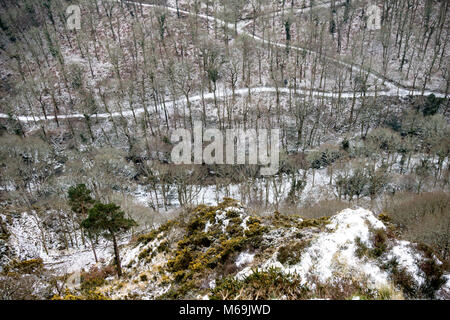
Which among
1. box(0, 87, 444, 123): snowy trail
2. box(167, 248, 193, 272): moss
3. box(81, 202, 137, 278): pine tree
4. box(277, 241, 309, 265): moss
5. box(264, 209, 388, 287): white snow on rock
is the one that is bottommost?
box(0, 87, 444, 123): snowy trail

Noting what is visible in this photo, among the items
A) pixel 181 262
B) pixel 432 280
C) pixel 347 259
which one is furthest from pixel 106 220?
pixel 432 280

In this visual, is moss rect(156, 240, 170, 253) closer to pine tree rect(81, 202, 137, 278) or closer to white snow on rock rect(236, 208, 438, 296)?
pine tree rect(81, 202, 137, 278)

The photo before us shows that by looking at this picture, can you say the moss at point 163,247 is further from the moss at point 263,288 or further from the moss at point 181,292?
the moss at point 263,288

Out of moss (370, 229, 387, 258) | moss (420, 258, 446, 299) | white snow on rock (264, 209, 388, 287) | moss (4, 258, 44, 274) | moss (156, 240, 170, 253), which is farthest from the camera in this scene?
moss (4, 258, 44, 274)

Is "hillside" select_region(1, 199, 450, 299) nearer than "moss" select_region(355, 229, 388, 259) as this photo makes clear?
Yes

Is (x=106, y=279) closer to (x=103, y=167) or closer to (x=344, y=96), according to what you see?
(x=103, y=167)

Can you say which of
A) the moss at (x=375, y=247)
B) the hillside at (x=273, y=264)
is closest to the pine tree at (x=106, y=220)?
the hillside at (x=273, y=264)

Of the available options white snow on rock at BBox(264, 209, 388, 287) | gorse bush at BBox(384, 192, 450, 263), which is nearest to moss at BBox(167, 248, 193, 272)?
white snow on rock at BBox(264, 209, 388, 287)
